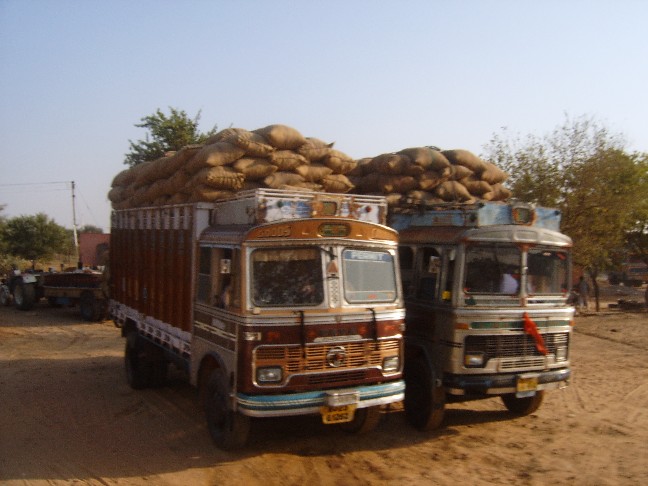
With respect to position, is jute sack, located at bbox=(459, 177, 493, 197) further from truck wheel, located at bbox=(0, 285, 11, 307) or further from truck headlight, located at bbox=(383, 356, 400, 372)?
truck wheel, located at bbox=(0, 285, 11, 307)

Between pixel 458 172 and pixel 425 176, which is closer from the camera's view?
pixel 425 176

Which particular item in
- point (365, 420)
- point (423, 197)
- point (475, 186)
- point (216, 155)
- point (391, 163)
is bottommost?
point (365, 420)

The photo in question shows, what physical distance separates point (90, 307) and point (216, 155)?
13476 mm

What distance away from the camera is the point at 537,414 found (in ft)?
28.2

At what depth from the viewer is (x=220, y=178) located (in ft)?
25.7

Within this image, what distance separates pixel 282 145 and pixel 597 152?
14.1m

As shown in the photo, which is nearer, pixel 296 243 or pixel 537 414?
pixel 296 243

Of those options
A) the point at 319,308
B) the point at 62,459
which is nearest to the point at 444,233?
the point at 319,308

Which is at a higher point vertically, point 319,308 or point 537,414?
point 319,308

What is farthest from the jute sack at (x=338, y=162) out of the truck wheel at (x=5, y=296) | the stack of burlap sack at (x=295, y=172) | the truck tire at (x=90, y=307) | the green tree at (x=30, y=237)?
the green tree at (x=30, y=237)

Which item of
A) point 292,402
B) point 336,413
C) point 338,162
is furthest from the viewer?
point 338,162

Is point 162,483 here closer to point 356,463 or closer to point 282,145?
point 356,463

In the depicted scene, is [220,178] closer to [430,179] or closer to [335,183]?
→ [335,183]

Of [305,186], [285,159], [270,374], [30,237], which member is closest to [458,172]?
[305,186]
